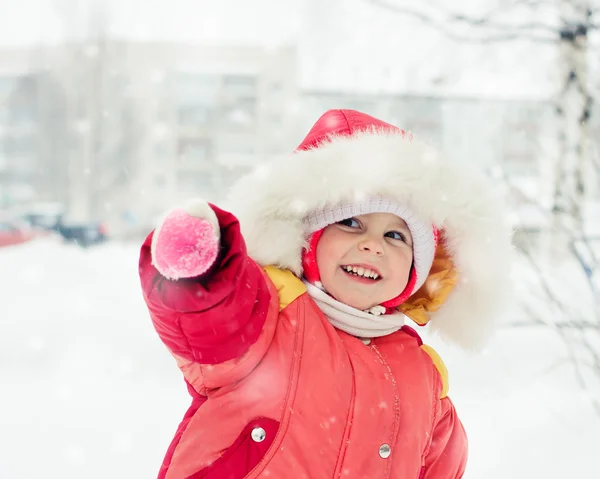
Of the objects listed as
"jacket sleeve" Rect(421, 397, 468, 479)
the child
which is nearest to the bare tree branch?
the child

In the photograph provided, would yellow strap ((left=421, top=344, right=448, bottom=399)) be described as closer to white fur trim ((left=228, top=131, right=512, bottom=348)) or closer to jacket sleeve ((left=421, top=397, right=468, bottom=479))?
jacket sleeve ((left=421, top=397, right=468, bottom=479))

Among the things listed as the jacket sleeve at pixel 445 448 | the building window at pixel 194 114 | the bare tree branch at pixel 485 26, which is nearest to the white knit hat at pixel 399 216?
the jacket sleeve at pixel 445 448

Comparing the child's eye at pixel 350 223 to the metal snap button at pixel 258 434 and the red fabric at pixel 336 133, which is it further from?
the metal snap button at pixel 258 434

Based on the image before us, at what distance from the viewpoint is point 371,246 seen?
57.6 inches

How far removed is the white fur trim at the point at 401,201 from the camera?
149 centimetres

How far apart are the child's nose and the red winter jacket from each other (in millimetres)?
181

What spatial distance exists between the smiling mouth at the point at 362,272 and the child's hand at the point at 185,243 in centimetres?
51

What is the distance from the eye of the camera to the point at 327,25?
591cm

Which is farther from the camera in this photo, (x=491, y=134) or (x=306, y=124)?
(x=491, y=134)

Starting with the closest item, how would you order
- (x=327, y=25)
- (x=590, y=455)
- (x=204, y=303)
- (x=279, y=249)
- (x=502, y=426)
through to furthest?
(x=204, y=303) < (x=279, y=249) < (x=590, y=455) < (x=502, y=426) < (x=327, y=25)

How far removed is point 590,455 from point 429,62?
3.57 meters

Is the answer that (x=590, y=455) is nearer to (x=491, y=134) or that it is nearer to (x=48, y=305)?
(x=48, y=305)

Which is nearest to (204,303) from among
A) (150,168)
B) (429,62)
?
(429,62)

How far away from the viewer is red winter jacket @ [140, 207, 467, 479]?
1137 millimetres
